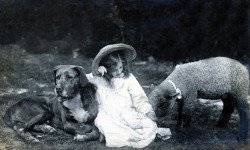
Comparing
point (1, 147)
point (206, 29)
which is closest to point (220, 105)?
point (206, 29)

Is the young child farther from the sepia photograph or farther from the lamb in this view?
the lamb

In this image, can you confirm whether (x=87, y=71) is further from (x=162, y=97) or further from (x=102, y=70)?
(x=162, y=97)

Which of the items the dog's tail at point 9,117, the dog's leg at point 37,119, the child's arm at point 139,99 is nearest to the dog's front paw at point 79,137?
the dog's leg at point 37,119

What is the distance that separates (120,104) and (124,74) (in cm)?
42

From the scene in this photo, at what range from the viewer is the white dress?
4.98m

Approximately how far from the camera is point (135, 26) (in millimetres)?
5570

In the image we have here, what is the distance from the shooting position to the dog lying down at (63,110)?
495cm

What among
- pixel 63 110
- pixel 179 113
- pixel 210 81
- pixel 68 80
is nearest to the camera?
pixel 68 80

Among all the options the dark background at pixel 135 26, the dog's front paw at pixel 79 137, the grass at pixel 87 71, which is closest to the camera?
the dog's front paw at pixel 79 137

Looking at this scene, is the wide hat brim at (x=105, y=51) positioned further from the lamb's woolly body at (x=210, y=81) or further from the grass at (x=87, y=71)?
the lamb's woolly body at (x=210, y=81)

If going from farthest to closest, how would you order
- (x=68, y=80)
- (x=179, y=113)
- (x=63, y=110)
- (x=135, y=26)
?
1. (x=135, y=26)
2. (x=179, y=113)
3. (x=63, y=110)
4. (x=68, y=80)

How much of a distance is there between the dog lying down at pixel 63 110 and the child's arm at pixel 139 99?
0.52 metres

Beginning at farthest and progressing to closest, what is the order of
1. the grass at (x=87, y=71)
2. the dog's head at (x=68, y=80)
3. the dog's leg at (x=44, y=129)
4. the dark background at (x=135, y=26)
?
the dark background at (x=135, y=26) → the grass at (x=87, y=71) → the dog's leg at (x=44, y=129) → the dog's head at (x=68, y=80)

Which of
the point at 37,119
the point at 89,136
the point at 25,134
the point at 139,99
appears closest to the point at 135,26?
the point at 139,99
